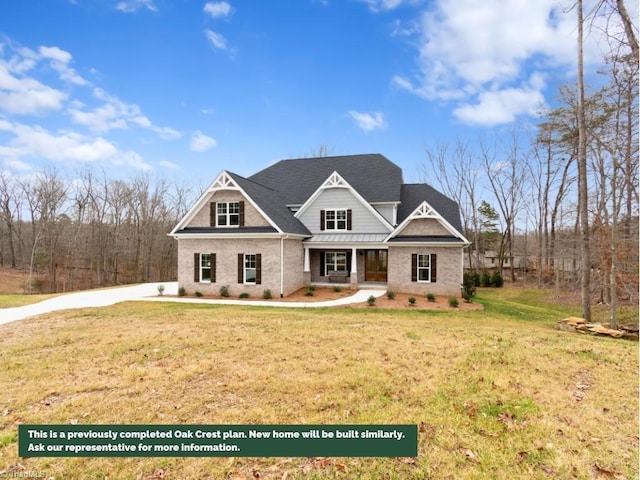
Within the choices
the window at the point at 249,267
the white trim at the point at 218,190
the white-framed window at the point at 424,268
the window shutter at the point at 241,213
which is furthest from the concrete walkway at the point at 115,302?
the window shutter at the point at 241,213

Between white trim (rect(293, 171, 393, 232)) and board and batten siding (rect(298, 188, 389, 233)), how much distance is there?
0.48ft

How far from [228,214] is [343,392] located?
14.9 meters

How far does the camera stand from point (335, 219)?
20.4 meters

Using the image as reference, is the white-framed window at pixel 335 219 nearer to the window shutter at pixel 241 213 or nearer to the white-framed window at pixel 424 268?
the white-framed window at pixel 424 268

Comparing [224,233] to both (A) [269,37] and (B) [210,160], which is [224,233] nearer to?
(A) [269,37]

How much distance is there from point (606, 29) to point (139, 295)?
2272 cm

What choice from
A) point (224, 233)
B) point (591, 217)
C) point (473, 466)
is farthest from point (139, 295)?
point (591, 217)

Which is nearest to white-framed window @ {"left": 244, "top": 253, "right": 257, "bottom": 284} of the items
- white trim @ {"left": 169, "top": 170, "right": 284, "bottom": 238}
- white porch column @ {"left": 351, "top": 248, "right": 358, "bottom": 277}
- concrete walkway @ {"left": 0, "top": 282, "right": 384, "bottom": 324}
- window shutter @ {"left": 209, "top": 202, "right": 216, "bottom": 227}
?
concrete walkway @ {"left": 0, "top": 282, "right": 384, "bottom": 324}

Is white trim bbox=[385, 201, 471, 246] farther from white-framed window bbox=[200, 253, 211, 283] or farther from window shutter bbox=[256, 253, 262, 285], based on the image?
white-framed window bbox=[200, 253, 211, 283]

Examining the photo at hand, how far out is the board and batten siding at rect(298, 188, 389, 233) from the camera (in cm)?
1970

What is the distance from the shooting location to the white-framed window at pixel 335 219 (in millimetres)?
20250

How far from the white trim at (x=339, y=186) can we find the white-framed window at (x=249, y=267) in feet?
15.9

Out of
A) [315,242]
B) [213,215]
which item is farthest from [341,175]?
[213,215]

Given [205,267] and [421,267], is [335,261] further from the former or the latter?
[205,267]
